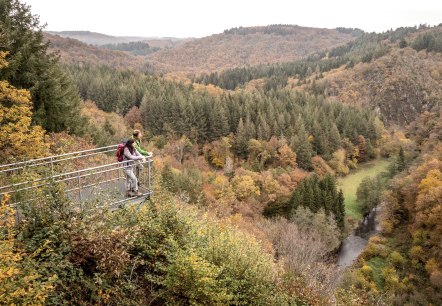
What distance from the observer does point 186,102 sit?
328ft

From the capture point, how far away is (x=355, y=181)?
90.0 meters

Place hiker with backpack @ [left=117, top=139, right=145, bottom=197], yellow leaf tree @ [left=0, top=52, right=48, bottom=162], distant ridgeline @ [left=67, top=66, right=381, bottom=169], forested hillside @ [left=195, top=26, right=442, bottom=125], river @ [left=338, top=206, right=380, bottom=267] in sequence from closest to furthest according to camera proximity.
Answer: hiker with backpack @ [left=117, top=139, right=145, bottom=197], yellow leaf tree @ [left=0, top=52, right=48, bottom=162], river @ [left=338, top=206, right=380, bottom=267], distant ridgeline @ [left=67, top=66, right=381, bottom=169], forested hillside @ [left=195, top=26, right=442, bottom=125]

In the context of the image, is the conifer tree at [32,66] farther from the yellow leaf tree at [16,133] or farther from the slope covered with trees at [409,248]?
the slope covered with trees at [409,248]

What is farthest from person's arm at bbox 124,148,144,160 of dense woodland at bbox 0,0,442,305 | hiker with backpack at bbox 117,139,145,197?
dense woodland at bbox 0,0,442,305

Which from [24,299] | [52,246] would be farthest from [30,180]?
[24,299]

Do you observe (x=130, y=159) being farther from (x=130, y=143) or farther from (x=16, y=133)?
(x=16, y=133)

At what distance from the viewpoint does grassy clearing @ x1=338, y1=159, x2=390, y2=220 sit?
7362 centimetres

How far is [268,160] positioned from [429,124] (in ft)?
180

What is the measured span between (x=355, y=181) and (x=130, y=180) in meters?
85.2

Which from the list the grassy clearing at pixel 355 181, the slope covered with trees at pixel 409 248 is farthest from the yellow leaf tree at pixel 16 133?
the grassy clearing at pixel 355 181

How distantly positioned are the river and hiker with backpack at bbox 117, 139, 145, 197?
46172 millimetres

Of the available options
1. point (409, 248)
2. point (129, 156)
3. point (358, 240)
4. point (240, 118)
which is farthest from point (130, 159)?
point (240, 118)

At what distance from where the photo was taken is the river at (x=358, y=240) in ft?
186

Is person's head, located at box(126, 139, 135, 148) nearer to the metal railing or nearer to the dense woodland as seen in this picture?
the metal railing
